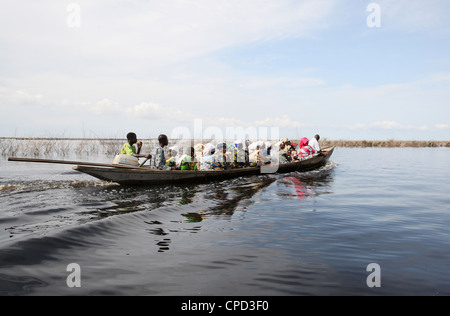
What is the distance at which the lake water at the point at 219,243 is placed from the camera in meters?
3.19

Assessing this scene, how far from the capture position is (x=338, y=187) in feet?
34.2

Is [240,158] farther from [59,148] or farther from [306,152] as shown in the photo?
[59,148]

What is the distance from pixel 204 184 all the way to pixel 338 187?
466 cm

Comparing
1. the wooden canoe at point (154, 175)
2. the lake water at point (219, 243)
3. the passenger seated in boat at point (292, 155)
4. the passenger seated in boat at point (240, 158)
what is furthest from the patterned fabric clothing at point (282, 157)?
the lake water at point (219, 243)

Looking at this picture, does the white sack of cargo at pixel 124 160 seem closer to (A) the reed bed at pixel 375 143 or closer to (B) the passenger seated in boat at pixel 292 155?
(B) the passenger seated in boat at pixel 292 155

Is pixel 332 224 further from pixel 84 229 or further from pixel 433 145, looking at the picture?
pixel 433 145

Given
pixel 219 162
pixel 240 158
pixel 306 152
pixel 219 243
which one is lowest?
pixel 219 243

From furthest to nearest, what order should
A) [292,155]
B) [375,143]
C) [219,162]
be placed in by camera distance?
[375,143] → [292,155] → [219,162]

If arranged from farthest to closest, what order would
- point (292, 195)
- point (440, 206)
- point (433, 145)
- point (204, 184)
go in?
point (433, 145)
point (204, 184)
point (292, 195)
point (440, 206)

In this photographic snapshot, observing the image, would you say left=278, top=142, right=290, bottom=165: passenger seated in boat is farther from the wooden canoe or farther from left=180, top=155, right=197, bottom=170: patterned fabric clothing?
left=180, top=155, right=197, bottom=170: patterned fabric clothing

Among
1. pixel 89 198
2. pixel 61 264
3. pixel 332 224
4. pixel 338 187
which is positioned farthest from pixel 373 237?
pixel 89 198

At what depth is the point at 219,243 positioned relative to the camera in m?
4.44

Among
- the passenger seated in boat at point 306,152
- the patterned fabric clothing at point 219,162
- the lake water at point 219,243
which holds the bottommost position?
the lake water at point 219,243

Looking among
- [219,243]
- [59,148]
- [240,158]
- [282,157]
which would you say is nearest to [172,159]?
[240,158]
